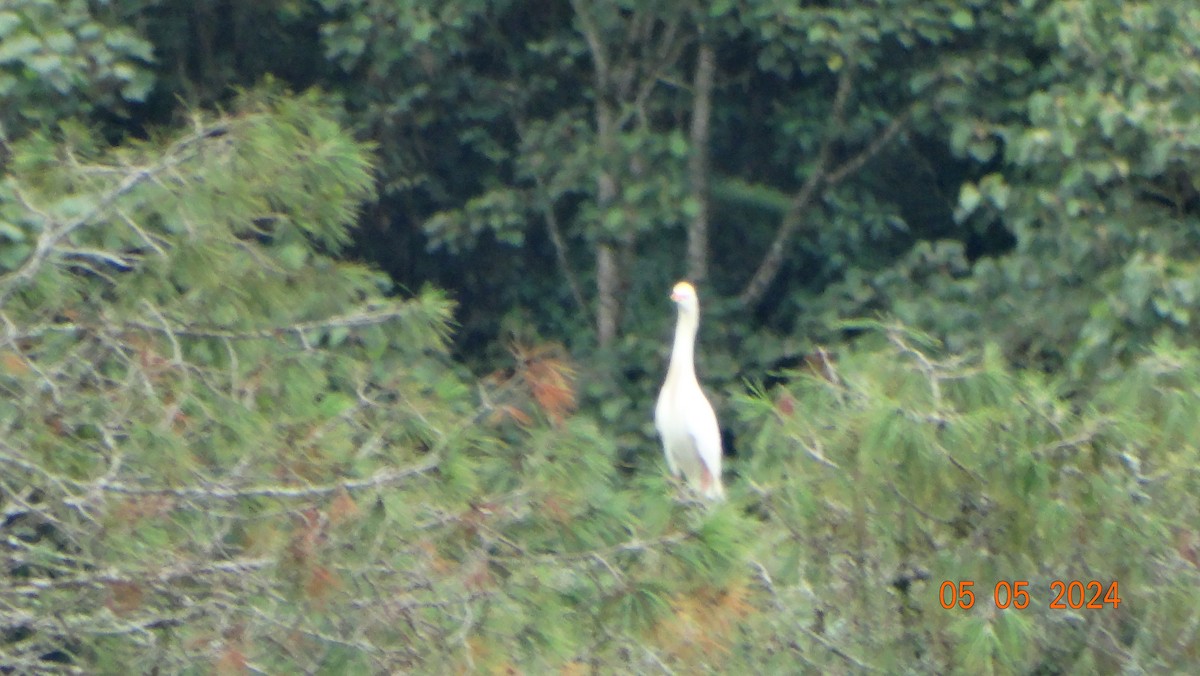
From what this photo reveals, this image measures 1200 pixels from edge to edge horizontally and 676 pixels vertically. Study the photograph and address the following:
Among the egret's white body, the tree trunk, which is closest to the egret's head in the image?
the egret's white body

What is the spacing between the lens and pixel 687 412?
5070 mm

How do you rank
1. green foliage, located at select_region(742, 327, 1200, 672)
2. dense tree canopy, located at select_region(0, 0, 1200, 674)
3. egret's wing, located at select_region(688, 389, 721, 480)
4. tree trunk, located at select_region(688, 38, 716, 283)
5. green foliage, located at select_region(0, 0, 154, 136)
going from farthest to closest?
tree trunk, located at select_region(688, 38, 716, 283) → egret's wing, located at select_region(688, 389, 721, 480) → green foliage, located at select_region(0, 0, 154, 136) → green foliage, located at select_region(742, 327, 1200, 672) → dense tree canopy, located at select_region(0, 0, 1200, 674)

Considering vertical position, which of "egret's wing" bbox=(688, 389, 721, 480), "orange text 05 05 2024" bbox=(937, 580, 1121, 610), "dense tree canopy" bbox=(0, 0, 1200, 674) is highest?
"dense tree canopy" bbox=(0, 0, 1200, 674)

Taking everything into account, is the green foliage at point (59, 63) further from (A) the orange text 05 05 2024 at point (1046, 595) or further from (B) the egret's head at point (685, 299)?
(A) the orange text 05 05 2024 at point (1046, 595)

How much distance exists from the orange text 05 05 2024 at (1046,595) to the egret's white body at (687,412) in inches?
98.9

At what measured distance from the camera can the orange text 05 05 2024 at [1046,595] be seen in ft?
8.14

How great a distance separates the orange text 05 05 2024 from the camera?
2.48 metres

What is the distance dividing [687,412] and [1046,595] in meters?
2.58

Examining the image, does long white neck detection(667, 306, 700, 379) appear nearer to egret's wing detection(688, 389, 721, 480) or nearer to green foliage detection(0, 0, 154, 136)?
egret's wing detection(688, 389, 721, 480)

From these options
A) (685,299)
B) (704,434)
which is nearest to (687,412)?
(704,434)

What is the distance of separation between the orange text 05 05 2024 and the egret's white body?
8.24 ft

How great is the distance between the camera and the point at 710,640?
7.13 feet

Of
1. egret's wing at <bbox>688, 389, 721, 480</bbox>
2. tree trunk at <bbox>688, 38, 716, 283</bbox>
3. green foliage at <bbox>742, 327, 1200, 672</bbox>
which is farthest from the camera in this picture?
tree trunk at <bbox>688, 38, 716, 283</bbox>

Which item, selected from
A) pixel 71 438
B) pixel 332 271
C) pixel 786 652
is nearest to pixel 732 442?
pixel 332 271
